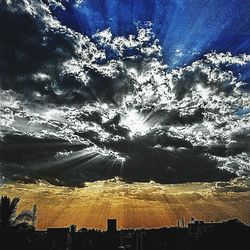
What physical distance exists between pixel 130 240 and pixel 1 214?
91.9 ft

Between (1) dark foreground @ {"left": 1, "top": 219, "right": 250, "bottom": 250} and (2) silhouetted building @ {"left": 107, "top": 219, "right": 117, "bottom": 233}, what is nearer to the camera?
(1) dark foreground @ {"left": 1, "top": 219, "right": 250, "bottom": 250}

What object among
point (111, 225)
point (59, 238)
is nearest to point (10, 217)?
point (111, 225)

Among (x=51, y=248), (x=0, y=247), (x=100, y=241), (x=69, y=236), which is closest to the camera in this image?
(x=0, y=247)

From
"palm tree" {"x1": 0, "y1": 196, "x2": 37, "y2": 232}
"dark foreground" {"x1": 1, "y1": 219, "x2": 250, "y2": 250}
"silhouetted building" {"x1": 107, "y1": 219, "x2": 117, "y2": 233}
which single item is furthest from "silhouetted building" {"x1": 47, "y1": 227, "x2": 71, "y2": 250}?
"palm tree" {"x1": 0, "y1": 196, "x2": 37, "y2": 232}

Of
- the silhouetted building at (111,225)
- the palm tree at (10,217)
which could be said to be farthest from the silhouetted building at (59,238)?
the palm tree at (10,217)

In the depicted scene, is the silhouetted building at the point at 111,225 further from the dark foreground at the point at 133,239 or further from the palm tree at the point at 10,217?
the palm tree at the point at 10,217

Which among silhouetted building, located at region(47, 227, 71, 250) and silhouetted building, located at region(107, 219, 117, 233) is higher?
silhouetted building, located at region(107, 219, 117, 233)

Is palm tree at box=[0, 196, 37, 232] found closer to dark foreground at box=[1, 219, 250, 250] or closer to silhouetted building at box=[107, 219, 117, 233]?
dark foreground at box=[1, 219, 250, 250]

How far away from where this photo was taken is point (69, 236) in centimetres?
4503

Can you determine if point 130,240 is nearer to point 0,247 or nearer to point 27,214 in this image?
point 27,214

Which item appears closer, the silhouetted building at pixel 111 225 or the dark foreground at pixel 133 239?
the dark foreground at pixel 133 239

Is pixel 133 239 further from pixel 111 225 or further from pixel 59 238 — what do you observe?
pixel 59 238

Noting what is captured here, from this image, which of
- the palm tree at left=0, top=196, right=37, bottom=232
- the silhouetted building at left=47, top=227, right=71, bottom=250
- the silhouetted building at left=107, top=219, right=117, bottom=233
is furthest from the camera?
the silhouetted building at left=107, top=219, right=117, bottom=233

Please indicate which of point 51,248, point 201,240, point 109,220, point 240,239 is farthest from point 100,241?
point 240,239
